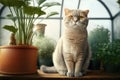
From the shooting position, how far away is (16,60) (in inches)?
53.1

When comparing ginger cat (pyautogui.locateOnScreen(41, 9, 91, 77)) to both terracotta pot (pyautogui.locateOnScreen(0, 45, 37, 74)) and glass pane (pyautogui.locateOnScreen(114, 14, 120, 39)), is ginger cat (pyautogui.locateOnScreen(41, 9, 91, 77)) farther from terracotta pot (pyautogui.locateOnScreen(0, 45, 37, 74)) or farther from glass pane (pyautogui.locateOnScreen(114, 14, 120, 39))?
glass pane (pyautogui.locateOnScreen(114, 14, 120, 39))

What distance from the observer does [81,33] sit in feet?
4.64

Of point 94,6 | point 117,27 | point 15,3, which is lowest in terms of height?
point 117,27

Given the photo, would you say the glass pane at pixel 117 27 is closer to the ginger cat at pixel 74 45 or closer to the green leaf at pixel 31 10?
the ginger cat at pixel 74 45

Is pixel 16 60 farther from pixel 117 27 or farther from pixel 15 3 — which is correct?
pixel 117 27

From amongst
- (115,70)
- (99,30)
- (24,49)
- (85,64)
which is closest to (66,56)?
(85,64)

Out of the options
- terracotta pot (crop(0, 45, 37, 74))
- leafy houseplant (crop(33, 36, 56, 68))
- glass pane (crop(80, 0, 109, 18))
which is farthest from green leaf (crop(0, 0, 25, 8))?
glass pane (crop(80, 0, 109, 18))

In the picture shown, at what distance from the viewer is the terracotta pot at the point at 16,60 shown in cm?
A: 135

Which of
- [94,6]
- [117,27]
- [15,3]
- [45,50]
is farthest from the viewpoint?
[94,6]

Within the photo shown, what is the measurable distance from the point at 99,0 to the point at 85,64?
112cm

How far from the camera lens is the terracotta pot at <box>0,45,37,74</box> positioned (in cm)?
135

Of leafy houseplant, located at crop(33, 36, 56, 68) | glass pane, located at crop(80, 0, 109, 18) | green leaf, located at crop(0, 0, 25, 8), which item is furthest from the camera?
glass pane, located at crop(80, 0, 109, 18)

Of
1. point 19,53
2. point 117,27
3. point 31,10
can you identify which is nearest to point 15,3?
point 31,10

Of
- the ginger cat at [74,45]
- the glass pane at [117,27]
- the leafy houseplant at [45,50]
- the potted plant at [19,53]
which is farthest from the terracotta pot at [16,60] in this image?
the glass pane at [117,27]
